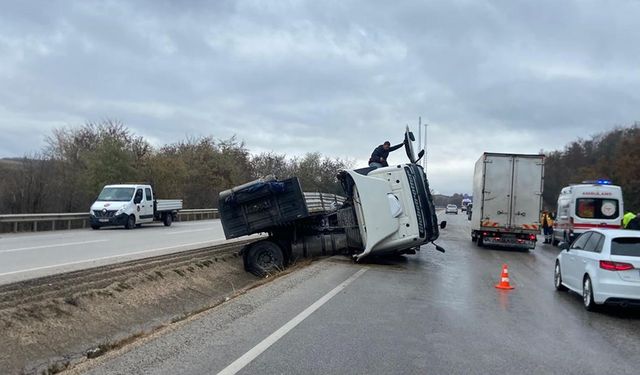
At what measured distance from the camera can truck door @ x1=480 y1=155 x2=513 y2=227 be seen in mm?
22625

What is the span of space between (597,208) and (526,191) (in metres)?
4.63

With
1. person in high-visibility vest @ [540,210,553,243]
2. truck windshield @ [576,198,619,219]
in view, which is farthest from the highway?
person in high-visibility vest @ [540,210,553,243]

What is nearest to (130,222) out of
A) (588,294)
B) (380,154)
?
(380,154)

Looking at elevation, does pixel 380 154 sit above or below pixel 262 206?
above

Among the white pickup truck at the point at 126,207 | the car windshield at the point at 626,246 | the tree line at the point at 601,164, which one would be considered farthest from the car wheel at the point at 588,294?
the tree line at the point at 601,164

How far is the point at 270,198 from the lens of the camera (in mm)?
14547

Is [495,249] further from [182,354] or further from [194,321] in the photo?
[182,354]

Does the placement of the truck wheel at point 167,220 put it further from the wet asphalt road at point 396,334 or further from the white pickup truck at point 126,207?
the wet asphalt road at point 396,334

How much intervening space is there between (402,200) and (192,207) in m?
41.5

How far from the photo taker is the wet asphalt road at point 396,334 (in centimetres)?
604

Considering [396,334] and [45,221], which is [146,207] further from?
[396,334]

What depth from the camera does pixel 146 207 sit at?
31062mm

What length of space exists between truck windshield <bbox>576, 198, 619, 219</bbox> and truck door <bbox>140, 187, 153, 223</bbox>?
21.1 metres

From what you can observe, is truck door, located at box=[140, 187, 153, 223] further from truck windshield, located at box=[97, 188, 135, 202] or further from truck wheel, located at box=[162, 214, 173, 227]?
truck wheel, located at box=[162, 214, 173, 227]
